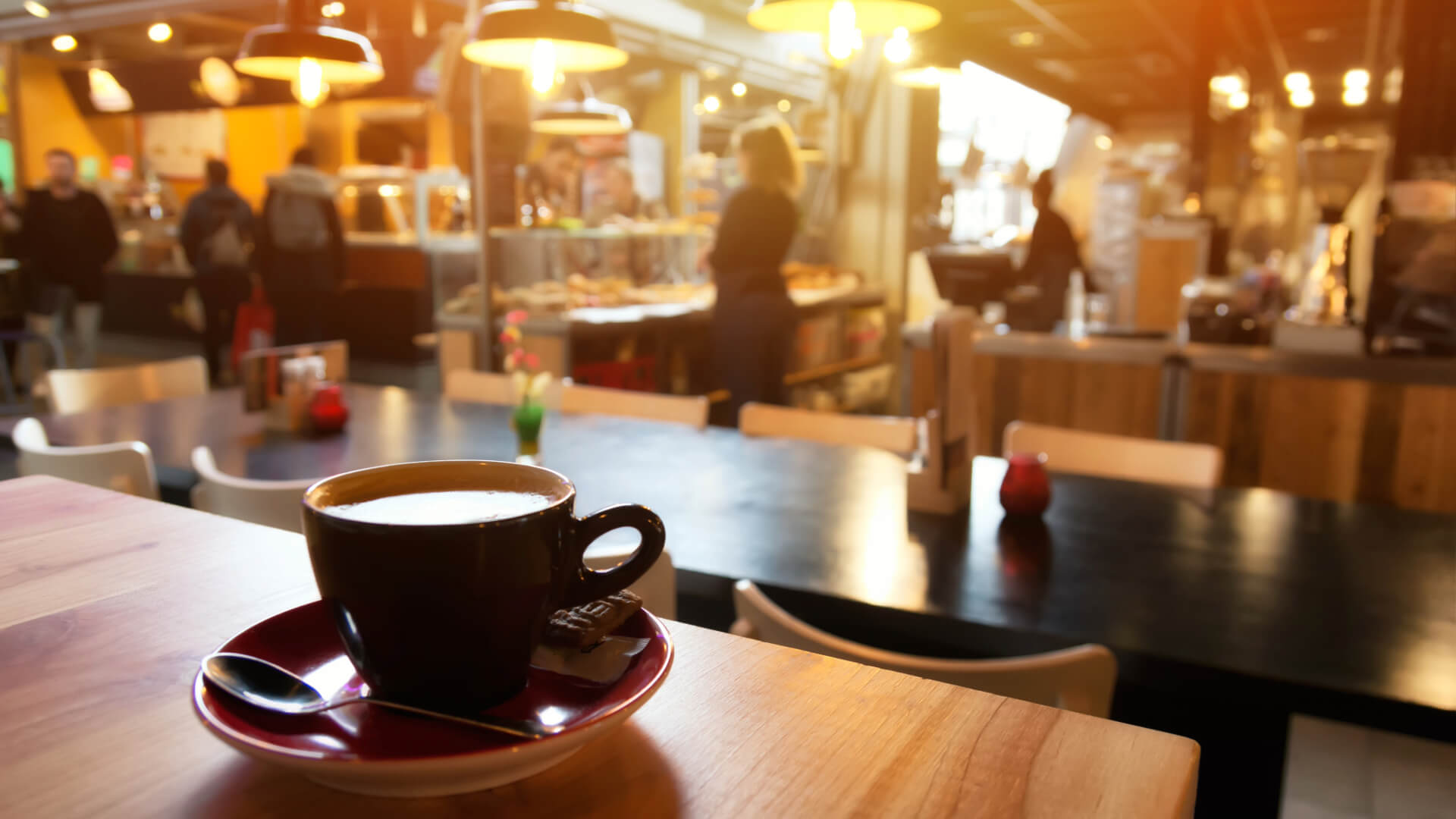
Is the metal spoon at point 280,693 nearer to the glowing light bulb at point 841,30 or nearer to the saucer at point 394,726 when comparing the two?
the saucer at point 394,726

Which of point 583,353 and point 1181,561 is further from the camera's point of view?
point 583,353

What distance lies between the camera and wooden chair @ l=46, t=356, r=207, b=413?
2.94 m

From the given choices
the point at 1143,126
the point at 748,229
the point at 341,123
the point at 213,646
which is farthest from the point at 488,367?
the point at 1143,126

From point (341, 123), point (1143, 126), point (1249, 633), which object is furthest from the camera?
point (1143, 126)

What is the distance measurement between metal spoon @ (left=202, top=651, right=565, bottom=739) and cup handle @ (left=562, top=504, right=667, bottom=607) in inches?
3.3

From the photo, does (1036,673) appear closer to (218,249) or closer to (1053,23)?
(218,249)

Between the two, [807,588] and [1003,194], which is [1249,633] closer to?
[807,588]

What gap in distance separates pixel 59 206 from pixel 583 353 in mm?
4542

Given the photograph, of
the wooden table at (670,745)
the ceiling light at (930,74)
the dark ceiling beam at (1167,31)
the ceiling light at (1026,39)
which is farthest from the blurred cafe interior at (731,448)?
the ceiling light at (1026,39)

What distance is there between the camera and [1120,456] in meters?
2.38

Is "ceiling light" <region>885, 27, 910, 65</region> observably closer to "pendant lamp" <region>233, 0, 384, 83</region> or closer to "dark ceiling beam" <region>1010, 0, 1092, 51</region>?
"pendant lamp" <region>233, 0, 384, 83</region>

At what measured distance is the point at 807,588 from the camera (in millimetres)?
1404

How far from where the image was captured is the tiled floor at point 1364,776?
7.55ft

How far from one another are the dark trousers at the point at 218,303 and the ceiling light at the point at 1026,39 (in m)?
7.76
